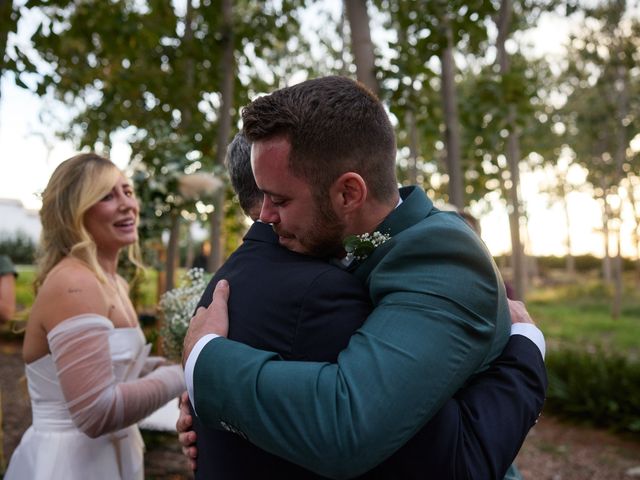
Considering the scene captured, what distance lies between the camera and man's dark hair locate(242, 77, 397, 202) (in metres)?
1.29

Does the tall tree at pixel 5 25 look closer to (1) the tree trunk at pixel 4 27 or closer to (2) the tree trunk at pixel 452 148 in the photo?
(1) the tree trunk at pixel 4 27

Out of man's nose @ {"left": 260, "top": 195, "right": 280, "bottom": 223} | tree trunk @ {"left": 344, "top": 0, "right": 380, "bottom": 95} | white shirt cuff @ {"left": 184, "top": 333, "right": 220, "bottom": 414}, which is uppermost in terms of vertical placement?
tree trunk @ {"left": 344, "top": 0, "right": 380, "bottom": 95}

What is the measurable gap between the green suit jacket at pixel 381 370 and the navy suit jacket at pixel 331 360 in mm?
67

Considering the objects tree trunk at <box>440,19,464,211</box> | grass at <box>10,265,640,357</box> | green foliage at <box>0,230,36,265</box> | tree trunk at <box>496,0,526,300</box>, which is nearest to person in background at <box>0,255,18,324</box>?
tree trunk at <box>440,19,464,211</box>

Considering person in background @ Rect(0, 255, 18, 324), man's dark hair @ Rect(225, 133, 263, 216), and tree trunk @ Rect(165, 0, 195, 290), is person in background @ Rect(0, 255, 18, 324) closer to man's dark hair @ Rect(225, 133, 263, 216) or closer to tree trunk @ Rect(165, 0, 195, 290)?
tree trunk @ Rect(165, 0, 195, 290)

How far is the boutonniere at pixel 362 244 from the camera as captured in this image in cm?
131

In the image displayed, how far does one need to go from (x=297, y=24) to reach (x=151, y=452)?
5.05 m

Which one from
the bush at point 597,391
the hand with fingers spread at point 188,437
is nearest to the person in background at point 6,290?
the hand with fingers spread at point 188,437

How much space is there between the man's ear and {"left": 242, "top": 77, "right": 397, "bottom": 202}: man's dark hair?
17 millimetres

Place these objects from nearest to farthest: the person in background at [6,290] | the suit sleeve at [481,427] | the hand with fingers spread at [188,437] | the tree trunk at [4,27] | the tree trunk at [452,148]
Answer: the suit sleeve at [481,427] < the hand with fingers spread at [188,437] < the tree trunk at [4,27] < the person in background at [6,290] < the tree trunk at [452,148]

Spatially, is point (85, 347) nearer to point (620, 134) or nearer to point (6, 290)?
point (6, 290)

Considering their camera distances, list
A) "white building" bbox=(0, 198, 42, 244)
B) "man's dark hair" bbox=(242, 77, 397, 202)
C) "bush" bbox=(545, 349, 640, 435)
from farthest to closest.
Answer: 1. "white building" bbox=(0, 198, 42, 244)
2. "bush" bbox=(545, 349, 640, 435)
3. "man's dark hair" bbox=(242, 77, 397, 202)

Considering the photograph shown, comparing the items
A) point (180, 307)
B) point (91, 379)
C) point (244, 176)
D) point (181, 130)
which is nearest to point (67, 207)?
point (180, 307)

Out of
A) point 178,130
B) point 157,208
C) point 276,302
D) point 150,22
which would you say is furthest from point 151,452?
point 276,302
